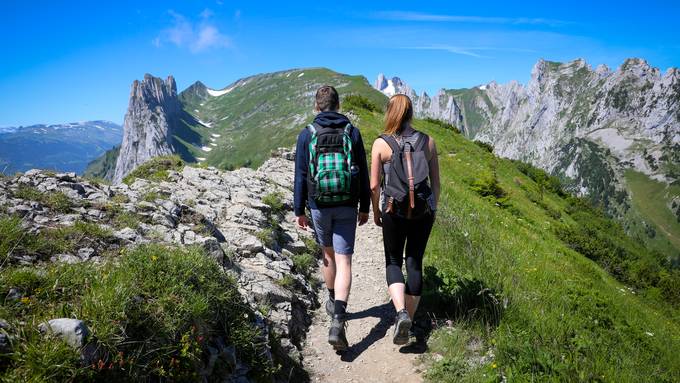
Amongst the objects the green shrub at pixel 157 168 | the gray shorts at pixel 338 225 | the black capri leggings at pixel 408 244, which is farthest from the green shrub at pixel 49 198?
the black capri leggings at pixel 408 244

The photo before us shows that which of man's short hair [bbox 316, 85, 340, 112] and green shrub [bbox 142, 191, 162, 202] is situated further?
green shrub [bbox 142, 191, 162, 202]

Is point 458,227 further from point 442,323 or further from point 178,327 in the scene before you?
point 178,327

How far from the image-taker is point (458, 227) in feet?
33.6

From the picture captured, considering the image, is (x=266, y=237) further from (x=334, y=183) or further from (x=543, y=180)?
(x=543, y=180)

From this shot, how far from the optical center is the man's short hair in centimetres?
550

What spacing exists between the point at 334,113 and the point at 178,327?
11.0ft

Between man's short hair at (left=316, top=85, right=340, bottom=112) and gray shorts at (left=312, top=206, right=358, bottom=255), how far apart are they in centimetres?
145

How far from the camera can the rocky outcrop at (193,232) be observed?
5168 mm

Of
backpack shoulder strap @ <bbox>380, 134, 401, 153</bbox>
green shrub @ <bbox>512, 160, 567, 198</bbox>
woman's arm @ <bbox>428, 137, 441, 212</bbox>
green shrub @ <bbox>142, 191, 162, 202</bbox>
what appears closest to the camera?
backpack shoulder strap @ <bbox>380, 134, 401, 153</bbox>

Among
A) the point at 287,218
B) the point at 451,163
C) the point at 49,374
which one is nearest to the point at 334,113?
the point at 49,374

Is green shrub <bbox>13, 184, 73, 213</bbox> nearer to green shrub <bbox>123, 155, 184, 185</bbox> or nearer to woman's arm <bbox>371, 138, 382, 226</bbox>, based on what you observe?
green shrub <bbox>123, 155, 184, 185</bbox>

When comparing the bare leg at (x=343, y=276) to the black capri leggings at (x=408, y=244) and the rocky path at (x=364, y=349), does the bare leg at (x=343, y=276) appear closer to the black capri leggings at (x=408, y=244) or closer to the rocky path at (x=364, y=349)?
the black capri leggings at (x=408, y=244)

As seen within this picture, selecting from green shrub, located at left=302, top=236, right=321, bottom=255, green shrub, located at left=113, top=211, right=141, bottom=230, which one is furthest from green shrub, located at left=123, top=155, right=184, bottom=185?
green shrub, located at left=113, top=211, right=141, bottom=230

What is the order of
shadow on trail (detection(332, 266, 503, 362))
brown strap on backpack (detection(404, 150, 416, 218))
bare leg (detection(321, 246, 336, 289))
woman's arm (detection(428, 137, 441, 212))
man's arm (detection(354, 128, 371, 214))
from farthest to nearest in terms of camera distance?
bare leg (detection(321, 246, 336, 289)), shadow on trail (detection(332, 266, 503, 362)), man's arm (detection(354, 128, 371, 214)), woman's arm (detection(428, 137, 441, 212)), brown strap on backpack (detection(404, 150, 416, 218))
